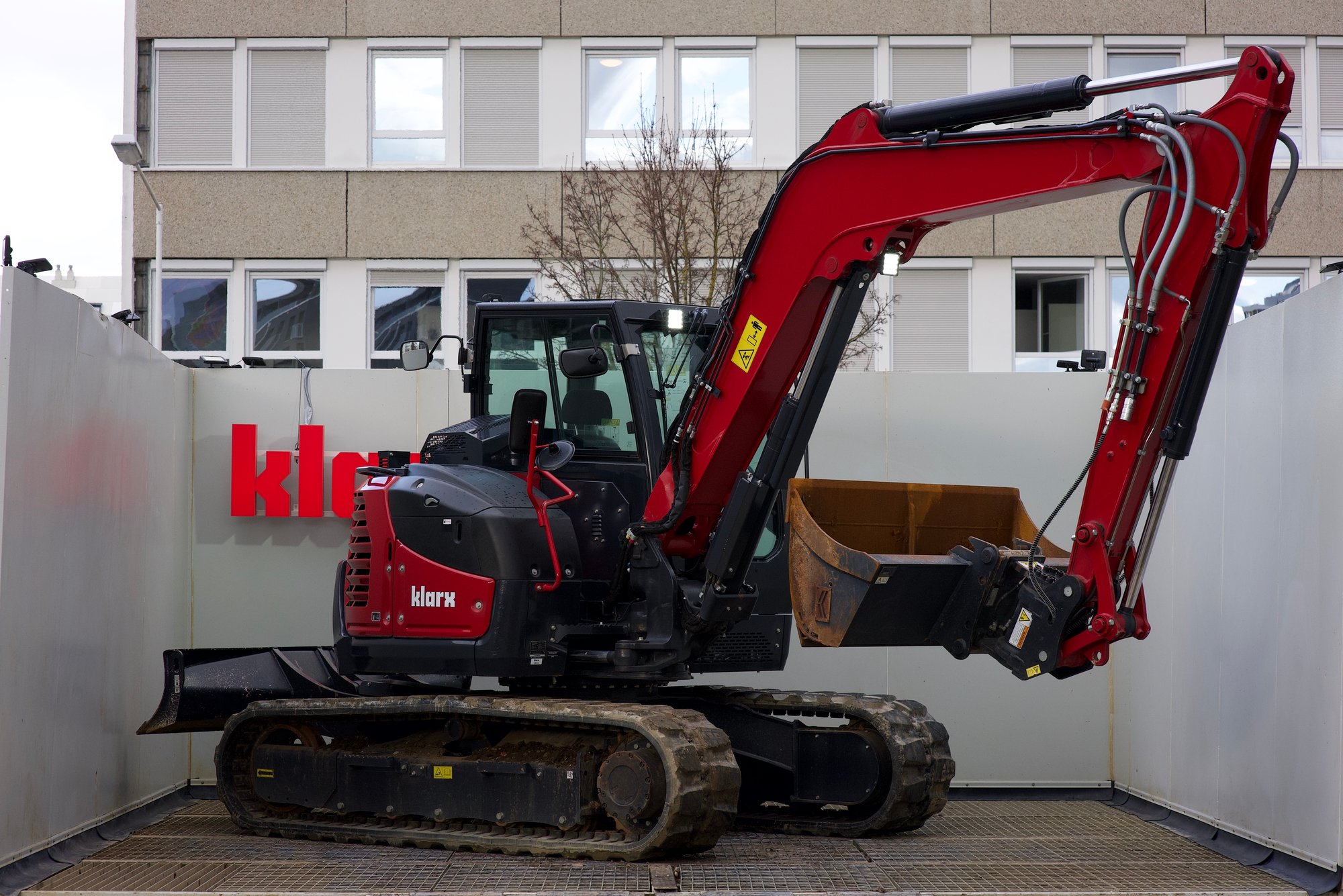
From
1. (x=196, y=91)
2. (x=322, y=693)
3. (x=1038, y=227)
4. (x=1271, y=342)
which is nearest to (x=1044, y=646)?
(x=1271, y=342)

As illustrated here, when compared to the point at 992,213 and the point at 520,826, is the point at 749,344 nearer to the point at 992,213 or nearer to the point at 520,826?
the point at 992,213

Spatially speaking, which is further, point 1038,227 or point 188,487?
point 1038,227

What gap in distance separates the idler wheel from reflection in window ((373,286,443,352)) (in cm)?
1095

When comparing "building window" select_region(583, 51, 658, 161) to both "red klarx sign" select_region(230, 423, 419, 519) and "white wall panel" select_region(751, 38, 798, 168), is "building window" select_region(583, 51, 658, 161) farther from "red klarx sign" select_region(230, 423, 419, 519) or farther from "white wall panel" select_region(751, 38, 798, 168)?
"red klarx sign" select_region(230, 423, 419, 519)

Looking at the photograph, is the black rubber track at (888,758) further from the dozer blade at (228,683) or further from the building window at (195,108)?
the building window at (195,108)

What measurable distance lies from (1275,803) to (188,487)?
7.43 m

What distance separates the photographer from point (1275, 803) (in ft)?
24.2

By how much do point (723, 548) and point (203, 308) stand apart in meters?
12.3

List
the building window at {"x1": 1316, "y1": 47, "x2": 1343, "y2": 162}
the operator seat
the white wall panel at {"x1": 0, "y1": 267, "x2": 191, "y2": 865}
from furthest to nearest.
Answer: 1. the building window at {"x1": 1316, "y1": 47, "x2": 1343, "y2": 162}
2. the operator seat
3. the white wall panel at {"x1": 0, "y1": 267, "x2": 191, "y2": 865}

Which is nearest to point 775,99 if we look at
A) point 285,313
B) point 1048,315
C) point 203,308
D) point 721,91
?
point 721,91

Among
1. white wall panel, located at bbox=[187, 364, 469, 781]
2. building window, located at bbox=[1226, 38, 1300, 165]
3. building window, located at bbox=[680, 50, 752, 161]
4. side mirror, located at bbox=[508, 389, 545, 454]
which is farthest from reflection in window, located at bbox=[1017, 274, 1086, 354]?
side mirror, located at bbox=[508, 389, 545, 454]

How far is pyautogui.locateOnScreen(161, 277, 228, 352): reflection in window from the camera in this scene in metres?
17.3

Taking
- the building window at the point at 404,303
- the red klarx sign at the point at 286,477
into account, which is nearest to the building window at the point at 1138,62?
the building window at the point at 404,303

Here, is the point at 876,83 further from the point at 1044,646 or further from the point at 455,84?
the point at 1044,646
